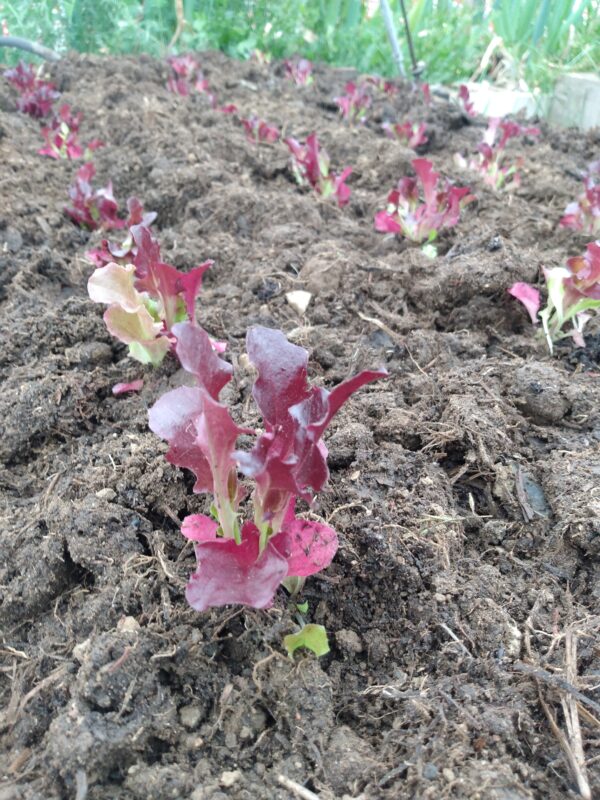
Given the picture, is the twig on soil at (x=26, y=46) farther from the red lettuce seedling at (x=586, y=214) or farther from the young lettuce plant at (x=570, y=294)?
the young lettuce plant at (x=570, y=294)

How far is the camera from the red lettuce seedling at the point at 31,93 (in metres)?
4.46

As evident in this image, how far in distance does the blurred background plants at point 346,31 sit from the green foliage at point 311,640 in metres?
6.42

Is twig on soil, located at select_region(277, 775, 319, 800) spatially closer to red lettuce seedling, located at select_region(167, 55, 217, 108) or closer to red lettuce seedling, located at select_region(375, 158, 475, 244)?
Result: red lettuce seedling, located at select_region(375, 158, 475, 244)

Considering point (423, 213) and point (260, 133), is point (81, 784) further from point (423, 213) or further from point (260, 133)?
point (260, 133)

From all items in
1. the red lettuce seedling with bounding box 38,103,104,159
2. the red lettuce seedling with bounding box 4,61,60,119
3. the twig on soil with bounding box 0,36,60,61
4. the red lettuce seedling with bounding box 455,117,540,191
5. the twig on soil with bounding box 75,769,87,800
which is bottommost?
the red lettuce seedling with bounding box 455,117,540,191

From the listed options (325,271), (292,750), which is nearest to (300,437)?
(292,750)

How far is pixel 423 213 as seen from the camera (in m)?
2.77

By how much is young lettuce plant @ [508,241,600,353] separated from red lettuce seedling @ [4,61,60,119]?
150 inches

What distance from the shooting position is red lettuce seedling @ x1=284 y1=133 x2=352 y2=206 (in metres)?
3.17

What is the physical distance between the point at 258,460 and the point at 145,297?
1.00 m

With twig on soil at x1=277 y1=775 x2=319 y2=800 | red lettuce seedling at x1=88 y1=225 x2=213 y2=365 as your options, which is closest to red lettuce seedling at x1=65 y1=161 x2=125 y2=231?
red lettuce seedling at x1=88 y1=225 x2=213 y2=365

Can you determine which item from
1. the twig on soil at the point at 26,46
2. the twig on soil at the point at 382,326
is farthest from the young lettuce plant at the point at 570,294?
the twig on soil at the point at 26,46

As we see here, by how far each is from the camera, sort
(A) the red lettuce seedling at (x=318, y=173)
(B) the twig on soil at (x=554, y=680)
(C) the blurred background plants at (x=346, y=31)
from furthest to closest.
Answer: (C) the blurred background plants at (x=346, y=31) → (A) the red lettuce seedling at (x=318, y=173) → (B) the twig on soil at (x=554, y=680)

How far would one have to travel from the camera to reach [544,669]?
1.18m
